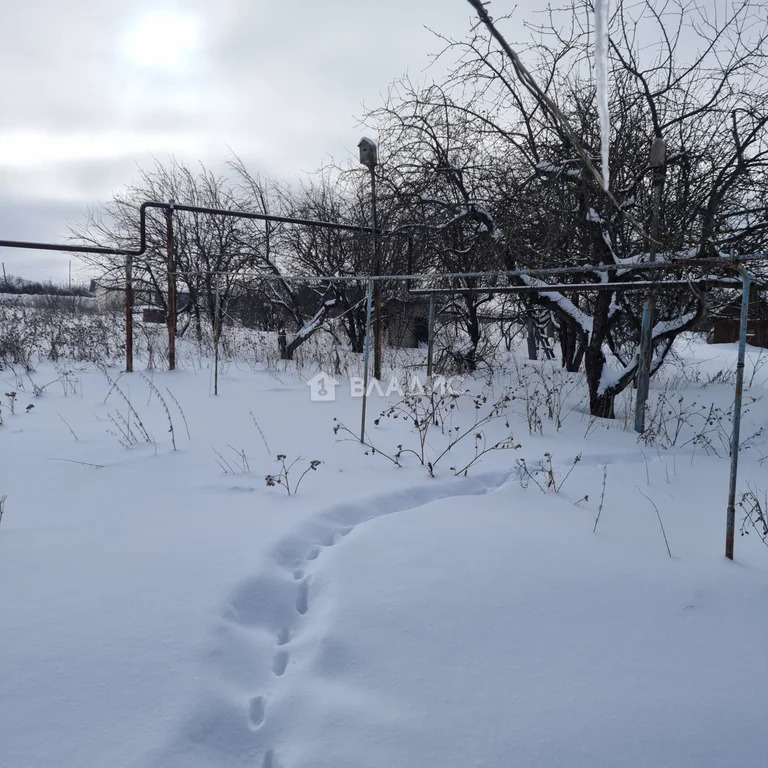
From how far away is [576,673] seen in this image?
5.14ft

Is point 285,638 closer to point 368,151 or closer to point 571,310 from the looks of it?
point 368,151

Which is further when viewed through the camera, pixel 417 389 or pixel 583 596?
pixel 417 389

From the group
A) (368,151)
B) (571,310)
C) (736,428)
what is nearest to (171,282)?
(368,151)

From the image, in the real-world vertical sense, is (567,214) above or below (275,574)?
above

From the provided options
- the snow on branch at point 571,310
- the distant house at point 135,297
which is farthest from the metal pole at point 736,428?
the distant house at point 135,297

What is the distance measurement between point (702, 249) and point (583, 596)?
11.5 feet

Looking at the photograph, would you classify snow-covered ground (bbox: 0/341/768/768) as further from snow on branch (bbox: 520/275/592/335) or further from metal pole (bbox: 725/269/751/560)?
snow on branch (bbox: 520/275/592/335)

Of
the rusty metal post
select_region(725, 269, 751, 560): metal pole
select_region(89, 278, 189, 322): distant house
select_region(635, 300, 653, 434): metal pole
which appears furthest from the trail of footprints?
select_region(89, 278, 189, 322): distant house

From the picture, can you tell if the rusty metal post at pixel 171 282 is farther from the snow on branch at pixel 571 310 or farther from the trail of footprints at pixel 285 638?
the trail of footprints at pixel 285 638

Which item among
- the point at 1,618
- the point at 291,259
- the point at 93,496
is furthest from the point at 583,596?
the point at 291,259

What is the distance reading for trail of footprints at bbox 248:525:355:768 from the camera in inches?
54.6

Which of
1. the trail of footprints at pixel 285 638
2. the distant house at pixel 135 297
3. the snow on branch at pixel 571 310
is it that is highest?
the distant house at pixel 135 297

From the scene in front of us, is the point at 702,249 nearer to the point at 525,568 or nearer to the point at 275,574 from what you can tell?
the point at 525,568

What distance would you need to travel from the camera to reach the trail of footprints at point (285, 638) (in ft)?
4.55
